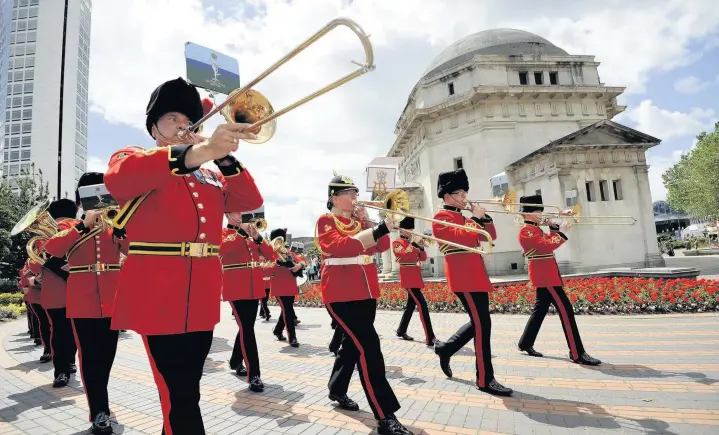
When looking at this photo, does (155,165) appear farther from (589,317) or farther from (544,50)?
(544,50)

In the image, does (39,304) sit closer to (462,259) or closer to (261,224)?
(261,224)

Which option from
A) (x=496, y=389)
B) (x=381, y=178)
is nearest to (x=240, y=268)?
(x=381, y=178)

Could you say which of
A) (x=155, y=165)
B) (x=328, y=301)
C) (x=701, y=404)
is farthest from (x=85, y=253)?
(x=701, y=404)

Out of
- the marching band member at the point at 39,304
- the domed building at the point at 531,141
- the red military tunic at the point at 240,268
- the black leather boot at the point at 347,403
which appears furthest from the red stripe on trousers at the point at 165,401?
the domed building at the point at 531,141

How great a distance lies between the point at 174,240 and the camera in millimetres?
2547

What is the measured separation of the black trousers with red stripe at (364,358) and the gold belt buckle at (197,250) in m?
2.08

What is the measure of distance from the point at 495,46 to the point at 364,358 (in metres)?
35.6

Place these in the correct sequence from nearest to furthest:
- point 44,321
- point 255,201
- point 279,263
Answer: point 255,201 < point 44,321 < point 279,263

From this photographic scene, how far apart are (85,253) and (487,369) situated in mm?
5379

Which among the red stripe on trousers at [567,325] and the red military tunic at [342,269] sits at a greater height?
the red military tunic at [342,269]

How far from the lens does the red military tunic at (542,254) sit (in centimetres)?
658

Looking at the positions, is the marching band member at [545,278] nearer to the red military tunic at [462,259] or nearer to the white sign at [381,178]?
the red military tunic at [462,259]

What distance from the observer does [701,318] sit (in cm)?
932

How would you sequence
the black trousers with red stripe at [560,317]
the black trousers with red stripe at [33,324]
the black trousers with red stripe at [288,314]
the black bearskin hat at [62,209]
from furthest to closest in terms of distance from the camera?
the black trousers with red stripe at [33,324] < the black trousers with red stripe at [288,314] < the black bearskin hat at [62,209] < the black trousers with red stripe at [560,317]
